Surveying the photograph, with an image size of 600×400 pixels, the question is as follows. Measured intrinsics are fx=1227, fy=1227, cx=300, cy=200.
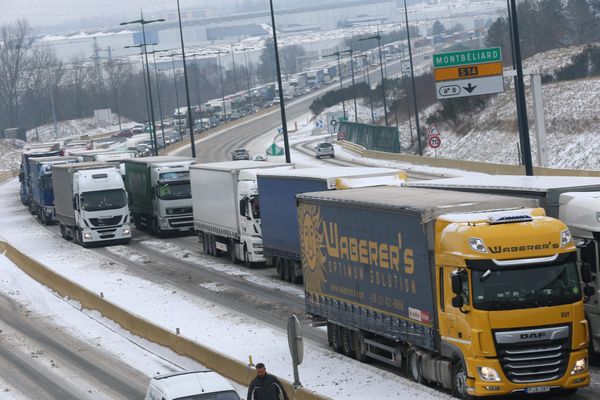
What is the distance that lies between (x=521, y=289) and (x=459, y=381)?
1.97 m

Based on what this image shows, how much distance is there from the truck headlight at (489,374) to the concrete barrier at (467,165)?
31855 mm

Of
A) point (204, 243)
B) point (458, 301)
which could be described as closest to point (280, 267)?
point (204, 243)

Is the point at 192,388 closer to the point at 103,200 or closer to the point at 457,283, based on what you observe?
the point at 457,283

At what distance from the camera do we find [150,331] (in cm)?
2984

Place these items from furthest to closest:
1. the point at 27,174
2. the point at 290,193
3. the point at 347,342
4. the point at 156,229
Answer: the point at 27,174 → the point at 156,229 → the point at 290,193 → the point at 347,342

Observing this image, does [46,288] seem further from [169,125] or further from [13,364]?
[169,125]

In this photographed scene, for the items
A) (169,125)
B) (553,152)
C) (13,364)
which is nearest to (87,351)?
(13,364)

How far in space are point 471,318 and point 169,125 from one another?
179 metres

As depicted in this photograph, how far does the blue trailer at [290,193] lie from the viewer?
106 feet

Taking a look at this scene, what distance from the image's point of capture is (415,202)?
846 inches

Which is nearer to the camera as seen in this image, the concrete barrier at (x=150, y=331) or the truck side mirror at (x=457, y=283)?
the truck side mirror at (x=457, y=283)

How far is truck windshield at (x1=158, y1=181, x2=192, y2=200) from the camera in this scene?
52.8 meters

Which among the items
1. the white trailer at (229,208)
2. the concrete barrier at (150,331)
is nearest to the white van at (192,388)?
the concrete barrier at (150,331)

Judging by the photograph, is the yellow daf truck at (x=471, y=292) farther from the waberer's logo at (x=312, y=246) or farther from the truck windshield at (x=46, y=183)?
the truck windshield at (x=46, y=183)
